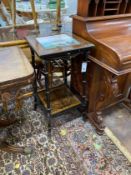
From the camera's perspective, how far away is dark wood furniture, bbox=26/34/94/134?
1084 mm

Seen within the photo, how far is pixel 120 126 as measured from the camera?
1605 mm

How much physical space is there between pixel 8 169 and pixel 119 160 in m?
0.88

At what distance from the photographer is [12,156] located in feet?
4.28

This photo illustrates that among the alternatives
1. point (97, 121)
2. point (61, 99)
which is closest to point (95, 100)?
point (97, 121)

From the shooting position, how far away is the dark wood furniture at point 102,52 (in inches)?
40.9

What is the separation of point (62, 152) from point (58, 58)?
78 cm

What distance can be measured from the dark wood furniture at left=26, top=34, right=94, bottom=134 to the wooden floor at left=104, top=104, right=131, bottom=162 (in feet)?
1.22

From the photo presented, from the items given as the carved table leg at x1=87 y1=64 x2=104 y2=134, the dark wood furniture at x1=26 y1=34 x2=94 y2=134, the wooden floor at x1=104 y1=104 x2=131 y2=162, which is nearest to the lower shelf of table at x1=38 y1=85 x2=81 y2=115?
the dark wood furniture at x1=26 y1=34 x2=94 y2=134

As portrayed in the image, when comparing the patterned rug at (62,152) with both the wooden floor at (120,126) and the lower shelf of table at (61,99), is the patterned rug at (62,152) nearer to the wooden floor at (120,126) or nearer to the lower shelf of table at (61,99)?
the wooden floor at (120,126)

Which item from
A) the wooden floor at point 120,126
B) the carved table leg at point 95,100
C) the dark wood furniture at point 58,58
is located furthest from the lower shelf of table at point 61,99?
the wooden floor at point 120,126

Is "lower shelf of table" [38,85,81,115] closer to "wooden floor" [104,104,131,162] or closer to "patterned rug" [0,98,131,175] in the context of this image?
"patterned rug" [0,98,131,175]

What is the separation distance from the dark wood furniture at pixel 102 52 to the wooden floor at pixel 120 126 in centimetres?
15

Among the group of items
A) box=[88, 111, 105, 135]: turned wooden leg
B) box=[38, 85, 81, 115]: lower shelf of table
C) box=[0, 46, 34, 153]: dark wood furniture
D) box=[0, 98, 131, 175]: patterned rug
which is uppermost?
box=[0, 46, 34, 153]: dark wood furniture

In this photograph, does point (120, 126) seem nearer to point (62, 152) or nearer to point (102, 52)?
point (62, 152)
